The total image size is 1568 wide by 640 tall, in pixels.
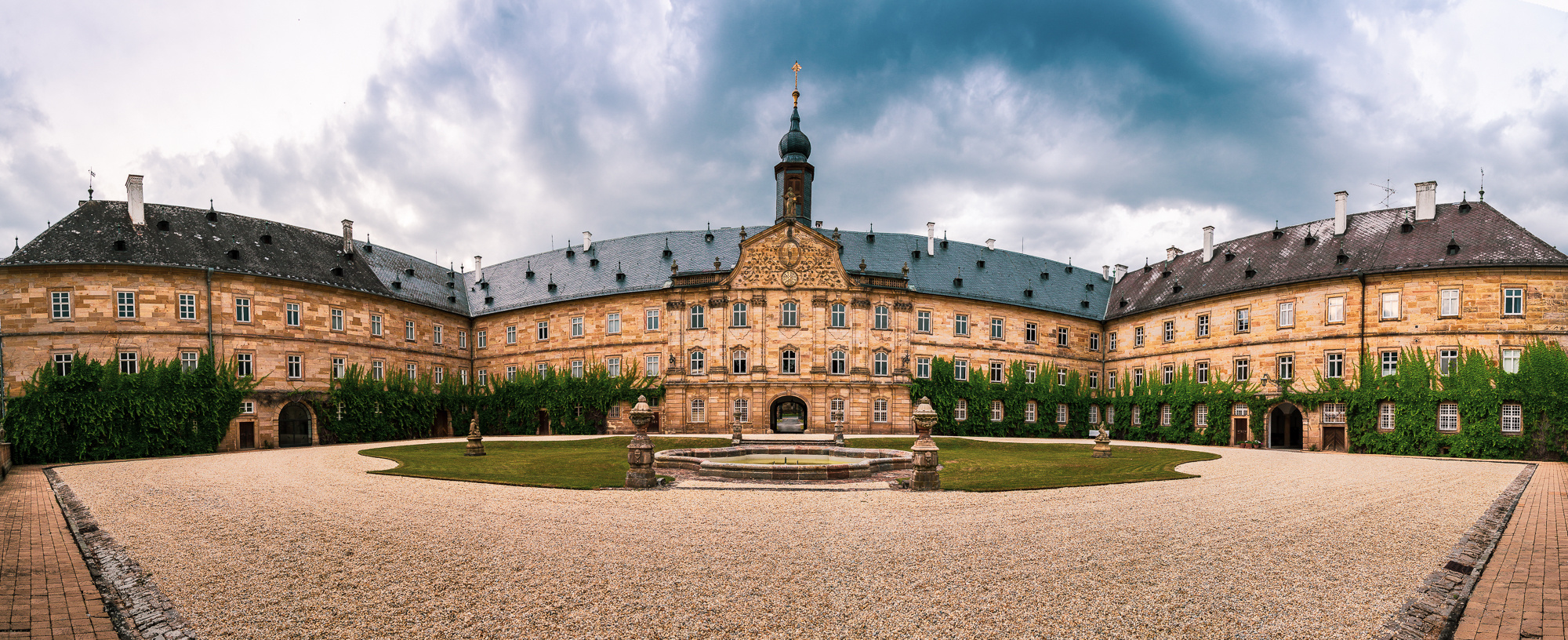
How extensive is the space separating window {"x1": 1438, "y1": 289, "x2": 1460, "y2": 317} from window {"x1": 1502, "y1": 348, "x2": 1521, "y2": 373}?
236 cm

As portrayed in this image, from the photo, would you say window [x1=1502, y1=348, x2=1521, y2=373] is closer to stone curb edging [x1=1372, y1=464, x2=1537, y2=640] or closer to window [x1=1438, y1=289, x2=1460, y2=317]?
window [x1=1438, y1=289, x2=1460, y2=317]

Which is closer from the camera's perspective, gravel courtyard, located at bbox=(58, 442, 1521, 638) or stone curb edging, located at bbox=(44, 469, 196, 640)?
stone curb edging, located at bbox=(44, 469, 196, 640)

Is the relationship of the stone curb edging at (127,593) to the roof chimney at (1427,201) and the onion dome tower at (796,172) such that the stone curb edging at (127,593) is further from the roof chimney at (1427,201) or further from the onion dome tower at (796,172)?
the roof chimney at (1427,201)

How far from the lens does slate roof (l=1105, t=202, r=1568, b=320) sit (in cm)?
3297

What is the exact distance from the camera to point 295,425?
38844 millimetres

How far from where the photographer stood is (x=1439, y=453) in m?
32.3

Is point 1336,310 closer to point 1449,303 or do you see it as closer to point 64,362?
point 1449,303

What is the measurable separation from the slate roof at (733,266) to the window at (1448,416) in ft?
64.4

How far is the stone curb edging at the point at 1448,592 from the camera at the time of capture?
22.3 feet

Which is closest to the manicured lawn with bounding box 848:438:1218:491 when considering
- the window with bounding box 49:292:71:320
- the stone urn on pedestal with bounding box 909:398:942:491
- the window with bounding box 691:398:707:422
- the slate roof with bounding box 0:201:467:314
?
the stone urn on pedestal with bounding box 909:398:942:491

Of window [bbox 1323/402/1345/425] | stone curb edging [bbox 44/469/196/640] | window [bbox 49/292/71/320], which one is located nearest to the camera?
stone curb edging [bbox 44/469/196/640]

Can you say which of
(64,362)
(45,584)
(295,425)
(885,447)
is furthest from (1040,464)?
(64,362)

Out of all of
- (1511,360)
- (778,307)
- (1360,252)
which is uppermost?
(1360,252)

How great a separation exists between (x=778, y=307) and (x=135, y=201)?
106ft
